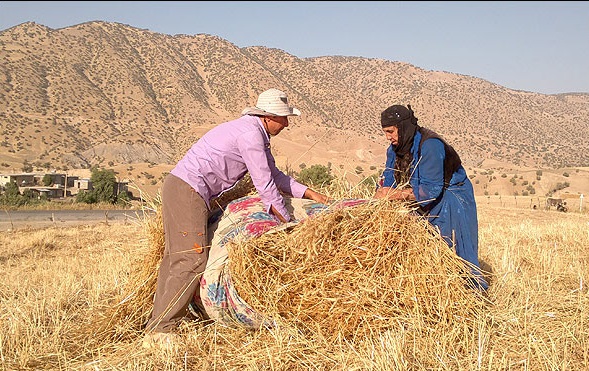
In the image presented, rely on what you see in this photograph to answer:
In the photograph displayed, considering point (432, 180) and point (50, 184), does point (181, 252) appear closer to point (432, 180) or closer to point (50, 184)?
point (432, 180)

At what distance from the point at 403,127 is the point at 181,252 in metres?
2.10

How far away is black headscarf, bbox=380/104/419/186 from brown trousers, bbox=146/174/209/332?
1.67 m

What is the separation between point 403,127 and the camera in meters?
4.91

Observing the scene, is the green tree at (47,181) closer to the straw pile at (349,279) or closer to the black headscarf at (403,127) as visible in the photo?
the black headscarf at (403,127)

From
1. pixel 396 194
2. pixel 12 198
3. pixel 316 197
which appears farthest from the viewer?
pixel 12 198

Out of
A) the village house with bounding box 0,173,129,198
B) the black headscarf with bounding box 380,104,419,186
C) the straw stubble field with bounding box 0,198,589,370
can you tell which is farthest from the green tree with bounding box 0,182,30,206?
the black headscarf with bounding box 380,104,419,186

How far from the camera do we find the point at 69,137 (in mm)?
55594

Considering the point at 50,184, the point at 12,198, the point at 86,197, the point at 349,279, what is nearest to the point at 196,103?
the point at 50,184

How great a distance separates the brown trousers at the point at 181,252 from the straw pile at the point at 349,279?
14.2 inches

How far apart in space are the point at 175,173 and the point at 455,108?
83596 millimetres

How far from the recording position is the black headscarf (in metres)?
4.86

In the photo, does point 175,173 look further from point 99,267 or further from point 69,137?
point 69,137

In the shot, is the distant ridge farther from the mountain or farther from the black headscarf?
the black headscarf

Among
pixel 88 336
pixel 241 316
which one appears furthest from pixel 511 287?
pixel 88 336
